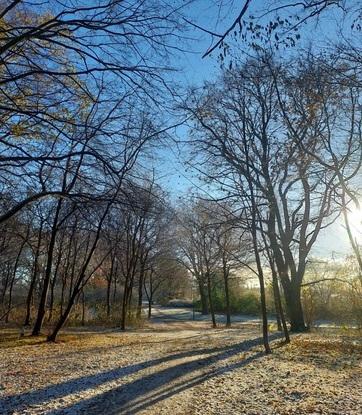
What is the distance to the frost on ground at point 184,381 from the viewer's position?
686 centimetres

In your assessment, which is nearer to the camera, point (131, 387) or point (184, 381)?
point (131, 387)

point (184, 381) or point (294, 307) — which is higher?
point (294, 307)

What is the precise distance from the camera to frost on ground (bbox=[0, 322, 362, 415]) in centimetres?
686

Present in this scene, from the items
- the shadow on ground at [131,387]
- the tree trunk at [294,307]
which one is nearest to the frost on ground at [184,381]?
the shadow on ground at [131,387]

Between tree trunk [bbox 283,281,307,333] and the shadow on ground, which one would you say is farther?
tree trunk [bbox 283,281,307,333]

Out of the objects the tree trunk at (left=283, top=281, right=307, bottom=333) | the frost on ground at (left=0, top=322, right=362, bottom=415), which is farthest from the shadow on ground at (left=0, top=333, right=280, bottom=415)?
the tree trunk at (left=283, top=281, right=307, bottom=333)

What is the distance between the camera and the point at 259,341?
1578 centimetres

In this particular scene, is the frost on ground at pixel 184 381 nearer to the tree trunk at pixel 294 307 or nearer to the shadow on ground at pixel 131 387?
the shadow on ground at pixel 131 387

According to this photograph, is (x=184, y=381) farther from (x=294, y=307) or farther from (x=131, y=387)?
(x=294, y=307)

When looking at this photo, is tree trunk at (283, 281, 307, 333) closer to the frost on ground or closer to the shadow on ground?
the frost on ground

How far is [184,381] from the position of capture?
8.76 metres

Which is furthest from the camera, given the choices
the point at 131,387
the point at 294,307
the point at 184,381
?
the point at 294,307

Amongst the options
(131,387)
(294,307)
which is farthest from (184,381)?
(294,307)

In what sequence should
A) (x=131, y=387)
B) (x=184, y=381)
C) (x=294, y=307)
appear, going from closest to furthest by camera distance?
1. (x=131, y=387)
2. (x=184, y=381)
3. (x=294, y=307)
